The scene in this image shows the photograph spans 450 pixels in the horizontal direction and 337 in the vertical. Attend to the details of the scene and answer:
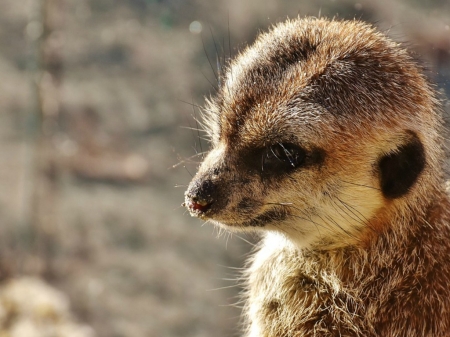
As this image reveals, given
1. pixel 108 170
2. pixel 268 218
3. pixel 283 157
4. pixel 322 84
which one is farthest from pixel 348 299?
pixel 108 170

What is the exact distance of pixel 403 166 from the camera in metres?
1.62

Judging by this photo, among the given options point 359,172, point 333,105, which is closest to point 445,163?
point 359,172

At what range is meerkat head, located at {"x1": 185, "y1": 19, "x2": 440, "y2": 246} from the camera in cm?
158

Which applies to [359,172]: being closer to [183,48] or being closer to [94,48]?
[183,48]

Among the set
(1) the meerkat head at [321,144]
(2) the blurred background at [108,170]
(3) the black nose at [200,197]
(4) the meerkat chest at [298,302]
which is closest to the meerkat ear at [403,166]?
(1) the meerkat head at [321,144]

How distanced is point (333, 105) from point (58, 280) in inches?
111

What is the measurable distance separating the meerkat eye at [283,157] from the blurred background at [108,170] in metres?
1.83

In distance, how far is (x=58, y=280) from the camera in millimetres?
3916

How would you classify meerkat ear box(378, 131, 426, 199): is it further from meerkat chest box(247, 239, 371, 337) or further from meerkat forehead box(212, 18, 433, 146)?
meerkat chest box(247, 239, 371, 337)

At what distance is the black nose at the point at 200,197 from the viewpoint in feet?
5.20

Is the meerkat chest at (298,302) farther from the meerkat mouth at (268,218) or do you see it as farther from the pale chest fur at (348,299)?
the meerkat mouth at (268,218)

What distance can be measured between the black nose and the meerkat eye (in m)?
0.16

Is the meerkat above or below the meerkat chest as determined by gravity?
above

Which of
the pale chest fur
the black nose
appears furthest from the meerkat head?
the pale chest fur
